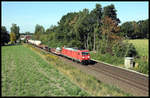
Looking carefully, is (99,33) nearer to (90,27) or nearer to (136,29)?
(90,27)

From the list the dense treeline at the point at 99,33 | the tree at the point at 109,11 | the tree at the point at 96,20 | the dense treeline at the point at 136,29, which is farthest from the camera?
the dense treeline at the point at 136,29

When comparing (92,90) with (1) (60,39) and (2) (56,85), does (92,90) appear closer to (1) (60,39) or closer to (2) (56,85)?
(2) (56,85)

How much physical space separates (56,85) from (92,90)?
3366 mm

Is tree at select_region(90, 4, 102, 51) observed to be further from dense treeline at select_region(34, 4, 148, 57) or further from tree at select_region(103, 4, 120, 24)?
tree at select_region(103, 4, 120, 24)

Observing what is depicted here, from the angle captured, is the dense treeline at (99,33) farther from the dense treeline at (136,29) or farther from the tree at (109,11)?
the dense treeline at (136,29)

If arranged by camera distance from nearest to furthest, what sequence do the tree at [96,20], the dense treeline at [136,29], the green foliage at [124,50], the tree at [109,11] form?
1. the green foliage at [124,50]
2. the tree at [96,20]
3. the tree at [109,11]
4. the dense treeline at [136,29]

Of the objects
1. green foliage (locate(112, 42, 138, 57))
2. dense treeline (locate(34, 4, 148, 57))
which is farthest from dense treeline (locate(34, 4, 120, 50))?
green foliage (locate(112, 42, 138, 57))

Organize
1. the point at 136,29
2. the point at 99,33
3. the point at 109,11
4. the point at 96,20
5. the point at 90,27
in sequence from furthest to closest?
the point at 136,29, the point at 109,11, the point at 96,20, the point at 90,27, the point at 99,33

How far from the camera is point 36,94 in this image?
11.9 metres

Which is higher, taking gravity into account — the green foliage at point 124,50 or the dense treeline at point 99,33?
the dense treeline at point 99,33

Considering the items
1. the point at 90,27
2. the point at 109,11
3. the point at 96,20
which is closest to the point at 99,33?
the point at 90,27

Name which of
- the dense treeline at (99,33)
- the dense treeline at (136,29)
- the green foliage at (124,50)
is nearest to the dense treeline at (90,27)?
the dense treeline at (99,33)

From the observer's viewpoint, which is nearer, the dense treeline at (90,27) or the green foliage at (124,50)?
the green foliage at (124,50)

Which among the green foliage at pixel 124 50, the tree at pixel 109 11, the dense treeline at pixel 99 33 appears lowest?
the green foliage at pixel 124 50
